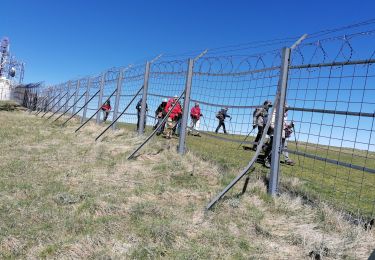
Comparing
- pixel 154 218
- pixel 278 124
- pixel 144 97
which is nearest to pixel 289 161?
pixel 144 97

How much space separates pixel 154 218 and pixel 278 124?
2227 mm

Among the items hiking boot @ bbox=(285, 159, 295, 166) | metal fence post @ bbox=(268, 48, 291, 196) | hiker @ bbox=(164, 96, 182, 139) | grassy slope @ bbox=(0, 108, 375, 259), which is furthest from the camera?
hiker @ bbox=(164, 96, 182, 139)

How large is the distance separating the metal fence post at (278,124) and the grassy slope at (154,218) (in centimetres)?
22

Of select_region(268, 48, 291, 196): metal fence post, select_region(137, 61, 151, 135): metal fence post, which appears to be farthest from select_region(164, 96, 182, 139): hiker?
select_region(268, 48, 291, 196): metal fence post

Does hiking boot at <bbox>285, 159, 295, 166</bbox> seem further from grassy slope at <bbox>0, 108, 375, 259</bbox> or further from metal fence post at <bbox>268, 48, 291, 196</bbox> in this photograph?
metal fence post at <bbox>268, 48, 291, 196</bbox>

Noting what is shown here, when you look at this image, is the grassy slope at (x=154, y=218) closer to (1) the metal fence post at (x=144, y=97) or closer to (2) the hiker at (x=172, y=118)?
(1) the metal fence post at (x=144, y=97)

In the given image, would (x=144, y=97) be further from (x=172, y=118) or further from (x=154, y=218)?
(x=154, y=218)

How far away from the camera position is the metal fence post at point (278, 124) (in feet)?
19.8

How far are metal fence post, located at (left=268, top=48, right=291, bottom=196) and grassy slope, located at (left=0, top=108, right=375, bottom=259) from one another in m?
0.22

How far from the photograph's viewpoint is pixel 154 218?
5.01 meters

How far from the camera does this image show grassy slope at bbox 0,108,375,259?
14.0 ft

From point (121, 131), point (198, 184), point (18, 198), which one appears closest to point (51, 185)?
point (18, 198)

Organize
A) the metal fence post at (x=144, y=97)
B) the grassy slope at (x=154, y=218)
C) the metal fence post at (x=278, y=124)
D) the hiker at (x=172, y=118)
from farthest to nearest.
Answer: the hiker at (x=172, y=118) < the metal fence post at (x=144, y=97) < the metal fence post at (x=278, y=124) < the grassy slope at (x=154, y=218)

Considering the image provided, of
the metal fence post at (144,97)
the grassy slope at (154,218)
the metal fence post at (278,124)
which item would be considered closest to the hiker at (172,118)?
the metal fence post at (144,97)
